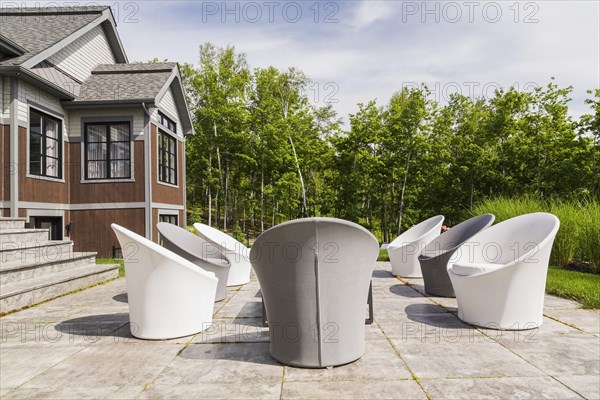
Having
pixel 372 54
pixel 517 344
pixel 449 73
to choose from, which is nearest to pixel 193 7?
pixel 372 54

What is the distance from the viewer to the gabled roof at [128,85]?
10688 millimetres

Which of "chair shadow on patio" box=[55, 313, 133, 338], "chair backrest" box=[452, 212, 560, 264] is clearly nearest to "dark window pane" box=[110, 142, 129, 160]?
"chair shadow on patio" box=[55, 313, 133, 338]

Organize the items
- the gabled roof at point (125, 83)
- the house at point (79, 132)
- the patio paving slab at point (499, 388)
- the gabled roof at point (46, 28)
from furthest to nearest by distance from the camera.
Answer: the gabled roof at point (125, 83)
the gabled roof at point (46, 28)
the house at point (79, 132)
the patio paving slab at point (499, 388)

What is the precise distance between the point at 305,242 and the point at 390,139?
16.0m

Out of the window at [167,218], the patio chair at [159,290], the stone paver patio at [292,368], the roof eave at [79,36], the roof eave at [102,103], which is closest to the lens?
the stone paver patio at [292,368]

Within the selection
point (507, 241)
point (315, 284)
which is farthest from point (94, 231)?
point (507, 241)

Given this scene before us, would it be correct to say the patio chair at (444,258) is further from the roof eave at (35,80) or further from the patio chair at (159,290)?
the roof eave at (35,80)

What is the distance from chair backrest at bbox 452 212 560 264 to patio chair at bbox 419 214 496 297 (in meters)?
0.31

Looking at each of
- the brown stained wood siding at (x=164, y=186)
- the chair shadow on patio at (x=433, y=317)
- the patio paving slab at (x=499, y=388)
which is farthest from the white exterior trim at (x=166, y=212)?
the patio paving slab at (x=499, y=388)

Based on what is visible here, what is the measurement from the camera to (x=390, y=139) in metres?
18.0

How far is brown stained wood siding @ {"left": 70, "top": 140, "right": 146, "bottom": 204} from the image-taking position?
1088 cm

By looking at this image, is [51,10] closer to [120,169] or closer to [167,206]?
[120,169]

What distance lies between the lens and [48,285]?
5633mm

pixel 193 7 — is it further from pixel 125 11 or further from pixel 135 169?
pixel 135 169
